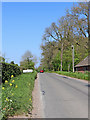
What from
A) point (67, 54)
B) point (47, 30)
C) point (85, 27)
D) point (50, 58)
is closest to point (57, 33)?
point (47, 30)

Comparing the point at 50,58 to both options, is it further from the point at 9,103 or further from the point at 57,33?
the point at 9,103

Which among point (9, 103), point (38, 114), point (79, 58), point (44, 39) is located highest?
point (44, 39)

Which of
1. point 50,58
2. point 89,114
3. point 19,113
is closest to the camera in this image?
point 19,113

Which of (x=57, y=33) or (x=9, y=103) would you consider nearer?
(x=9, y=103)

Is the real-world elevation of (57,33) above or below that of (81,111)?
above

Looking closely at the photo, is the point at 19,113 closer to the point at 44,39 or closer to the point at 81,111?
the point at 81,111

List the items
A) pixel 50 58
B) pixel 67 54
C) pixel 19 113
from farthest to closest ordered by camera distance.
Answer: pixel 50 58
pixel 67 54
pixel 19 113

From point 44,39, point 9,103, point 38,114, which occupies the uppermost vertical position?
point 44,39

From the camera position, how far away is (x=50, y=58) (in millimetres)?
77125

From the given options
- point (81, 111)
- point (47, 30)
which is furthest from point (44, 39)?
point (81, 111)

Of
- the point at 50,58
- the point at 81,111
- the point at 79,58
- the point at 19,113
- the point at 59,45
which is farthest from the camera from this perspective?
the point at 50,58

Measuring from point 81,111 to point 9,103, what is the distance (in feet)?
10.0

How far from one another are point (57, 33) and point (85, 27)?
2024cm

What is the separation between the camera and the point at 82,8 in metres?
31.5
